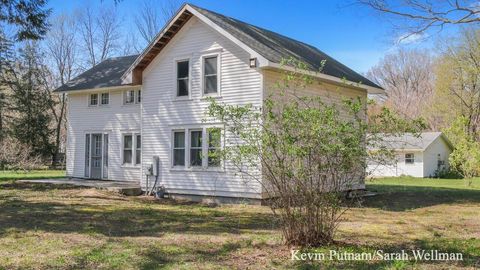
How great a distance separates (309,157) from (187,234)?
3.30 meters

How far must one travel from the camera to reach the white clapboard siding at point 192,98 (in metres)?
15.2

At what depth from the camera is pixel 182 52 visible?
16922mm

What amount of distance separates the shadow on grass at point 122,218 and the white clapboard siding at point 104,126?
5.58m

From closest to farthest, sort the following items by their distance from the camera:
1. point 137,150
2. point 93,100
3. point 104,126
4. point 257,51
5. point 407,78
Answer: point 257,51 < point 137,150 < point 104,126 < point 93,100 < point 407,78

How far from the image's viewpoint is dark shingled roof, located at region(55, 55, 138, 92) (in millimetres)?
21797

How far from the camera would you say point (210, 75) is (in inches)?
639

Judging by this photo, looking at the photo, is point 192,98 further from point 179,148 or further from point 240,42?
point 240,42

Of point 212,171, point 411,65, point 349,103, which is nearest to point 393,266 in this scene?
point 349,103

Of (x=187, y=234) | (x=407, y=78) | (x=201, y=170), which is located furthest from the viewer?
(x=407, y=78)

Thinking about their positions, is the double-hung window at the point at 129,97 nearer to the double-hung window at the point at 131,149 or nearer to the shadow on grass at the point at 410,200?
the double-hung window at the point at 131,149

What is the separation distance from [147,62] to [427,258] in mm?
13272

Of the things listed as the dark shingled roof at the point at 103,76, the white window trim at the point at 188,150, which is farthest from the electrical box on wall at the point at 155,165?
the dark shingled roof at the point at 103,76

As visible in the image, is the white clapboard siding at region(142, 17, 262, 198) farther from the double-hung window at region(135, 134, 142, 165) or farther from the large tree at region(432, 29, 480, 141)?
the large tree at region(432, 29, 480, 141)

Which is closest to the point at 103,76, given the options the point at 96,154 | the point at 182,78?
the point at 96,154
